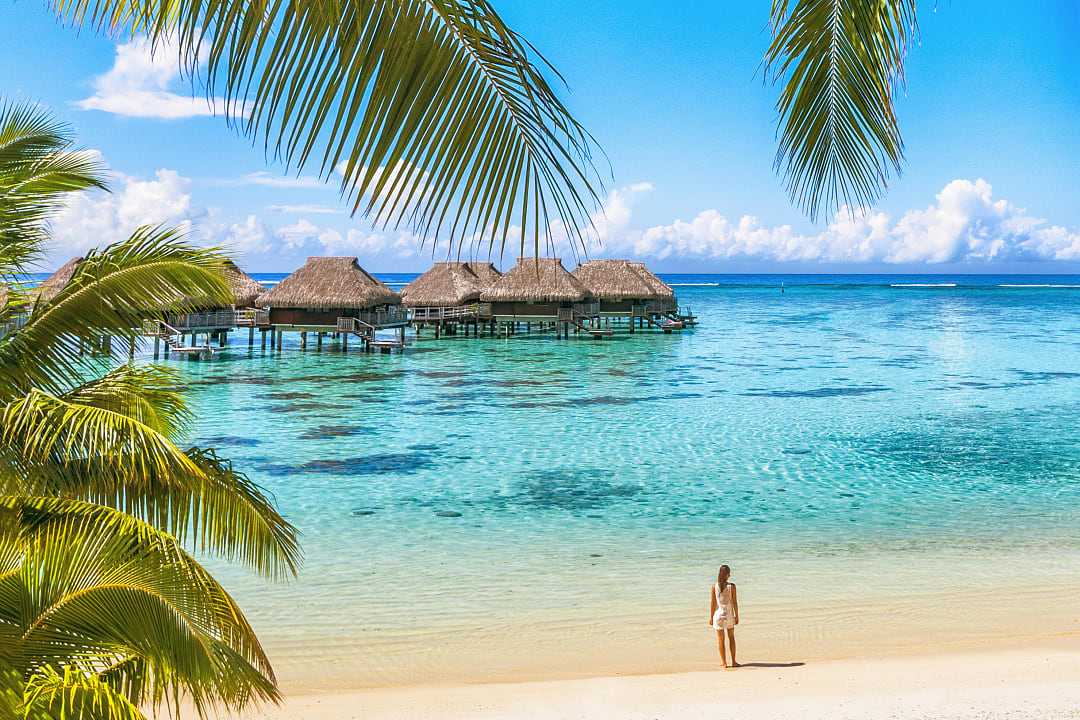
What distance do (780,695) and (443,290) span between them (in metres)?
36.8

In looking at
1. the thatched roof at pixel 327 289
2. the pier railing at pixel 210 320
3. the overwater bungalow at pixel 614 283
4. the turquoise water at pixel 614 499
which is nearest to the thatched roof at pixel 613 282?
the overwater bungalow at pixel 614 283

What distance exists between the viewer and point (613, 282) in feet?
146

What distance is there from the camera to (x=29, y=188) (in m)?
4.53

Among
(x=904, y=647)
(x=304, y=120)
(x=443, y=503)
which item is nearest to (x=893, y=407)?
(x=443, y=503)

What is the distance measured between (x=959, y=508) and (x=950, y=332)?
42837mm

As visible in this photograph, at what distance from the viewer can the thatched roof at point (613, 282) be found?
145ft

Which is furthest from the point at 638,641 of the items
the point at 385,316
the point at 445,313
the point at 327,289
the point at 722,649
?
the point at 445,313

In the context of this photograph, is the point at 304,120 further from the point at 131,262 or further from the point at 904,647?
the point at 904,647

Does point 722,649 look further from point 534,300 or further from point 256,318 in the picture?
point 534,300

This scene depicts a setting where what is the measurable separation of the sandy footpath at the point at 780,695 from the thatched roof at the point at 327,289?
28.2m

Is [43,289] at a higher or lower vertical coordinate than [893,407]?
higher

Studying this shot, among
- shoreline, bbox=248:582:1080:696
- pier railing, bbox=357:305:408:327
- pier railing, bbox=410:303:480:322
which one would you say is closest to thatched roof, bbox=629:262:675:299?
pier railing, bbox=410:303:480:322

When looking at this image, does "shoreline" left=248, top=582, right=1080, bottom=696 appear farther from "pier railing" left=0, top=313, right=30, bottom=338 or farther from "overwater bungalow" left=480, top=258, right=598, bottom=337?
"overwater bungalow" left=480, top=258, right=598, bottom=337

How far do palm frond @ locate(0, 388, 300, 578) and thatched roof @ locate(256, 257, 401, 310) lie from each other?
29959 mm
